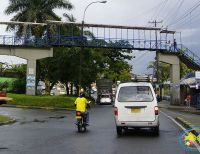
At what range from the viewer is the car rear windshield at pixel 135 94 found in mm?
17766

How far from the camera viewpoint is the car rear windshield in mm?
17766

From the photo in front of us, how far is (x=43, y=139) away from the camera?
16281 millimetres

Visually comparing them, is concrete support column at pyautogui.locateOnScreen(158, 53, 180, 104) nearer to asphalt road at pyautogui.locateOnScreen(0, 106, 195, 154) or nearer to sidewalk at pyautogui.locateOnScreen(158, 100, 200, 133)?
sidewalk at pyautogui.locateOnScreen(158, 100, 200, 133)

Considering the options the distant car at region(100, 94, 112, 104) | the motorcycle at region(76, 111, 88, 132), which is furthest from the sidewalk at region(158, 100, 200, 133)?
the distant car at region(100, 94, 112, 104)

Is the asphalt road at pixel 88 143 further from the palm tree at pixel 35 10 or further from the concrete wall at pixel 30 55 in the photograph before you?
the palm tree at pixel 35 10

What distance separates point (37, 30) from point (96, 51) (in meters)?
15.8

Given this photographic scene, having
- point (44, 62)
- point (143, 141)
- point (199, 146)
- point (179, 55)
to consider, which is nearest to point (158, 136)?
point (143, 141)

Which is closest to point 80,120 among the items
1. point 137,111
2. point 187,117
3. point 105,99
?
point 137,111

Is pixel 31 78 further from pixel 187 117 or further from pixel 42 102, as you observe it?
pixel 187 117

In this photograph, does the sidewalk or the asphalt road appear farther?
the sidewalk

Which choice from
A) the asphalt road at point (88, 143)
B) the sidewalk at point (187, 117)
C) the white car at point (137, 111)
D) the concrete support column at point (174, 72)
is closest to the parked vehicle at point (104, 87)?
the concrete support column at point (174, 72)

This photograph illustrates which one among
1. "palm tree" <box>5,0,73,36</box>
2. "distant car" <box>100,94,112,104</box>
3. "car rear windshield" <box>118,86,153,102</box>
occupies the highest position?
"palm tree" <box>5,0,73,36</box>

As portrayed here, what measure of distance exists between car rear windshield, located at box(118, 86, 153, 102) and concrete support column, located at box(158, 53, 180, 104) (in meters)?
41.3

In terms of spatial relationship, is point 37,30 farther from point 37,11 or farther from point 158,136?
point 158,136
